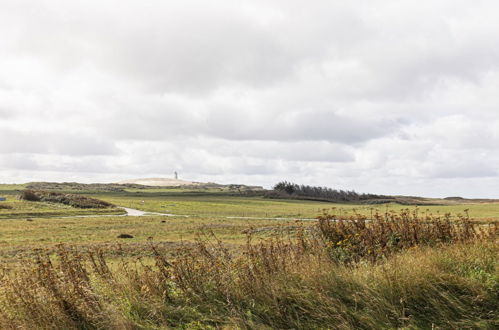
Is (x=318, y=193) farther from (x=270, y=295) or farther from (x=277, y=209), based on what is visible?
(x=270, y=295)

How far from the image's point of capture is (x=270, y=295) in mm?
7258

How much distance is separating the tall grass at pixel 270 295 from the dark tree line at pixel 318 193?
153510 mm

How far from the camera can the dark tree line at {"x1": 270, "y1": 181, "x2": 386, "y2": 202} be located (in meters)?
166

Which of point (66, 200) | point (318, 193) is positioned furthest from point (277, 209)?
point (318, 193)

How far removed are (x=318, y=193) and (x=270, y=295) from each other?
16939cm

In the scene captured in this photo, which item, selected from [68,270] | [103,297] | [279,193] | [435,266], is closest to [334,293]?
[435,266]

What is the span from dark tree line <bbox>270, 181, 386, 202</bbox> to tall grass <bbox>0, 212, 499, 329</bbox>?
154 meters

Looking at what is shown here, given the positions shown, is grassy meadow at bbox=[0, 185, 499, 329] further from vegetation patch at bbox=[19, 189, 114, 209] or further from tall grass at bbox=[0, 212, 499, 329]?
vegetation patch at bbox=[19, 189, 114, 209]

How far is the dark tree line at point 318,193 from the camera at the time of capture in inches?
6526

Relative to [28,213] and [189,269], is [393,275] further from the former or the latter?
[28,213]

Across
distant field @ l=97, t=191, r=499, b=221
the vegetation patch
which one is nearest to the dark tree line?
distant field @ l=97, t=191, r=499, b=221

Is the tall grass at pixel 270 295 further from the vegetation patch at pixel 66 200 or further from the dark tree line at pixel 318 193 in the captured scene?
the dark tree line at pixel 318 193

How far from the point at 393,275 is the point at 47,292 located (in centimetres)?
624

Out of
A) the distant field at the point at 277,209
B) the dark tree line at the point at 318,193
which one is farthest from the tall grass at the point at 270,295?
the dark tree line at the point at 318,193
